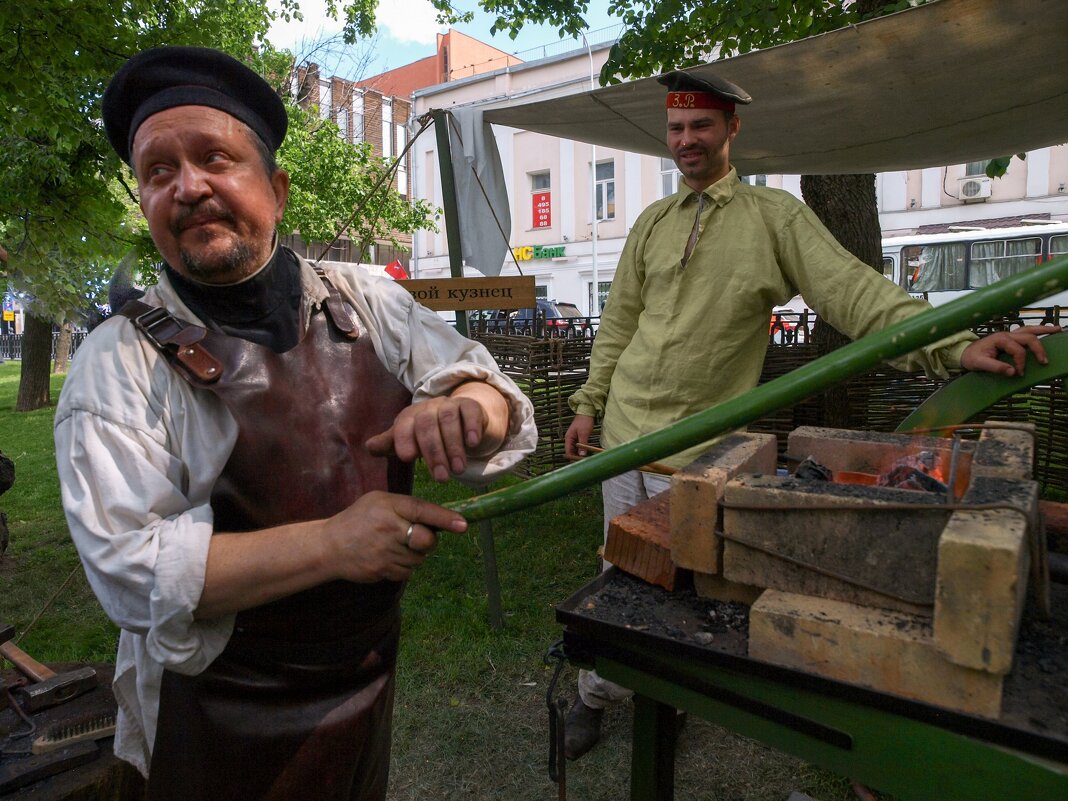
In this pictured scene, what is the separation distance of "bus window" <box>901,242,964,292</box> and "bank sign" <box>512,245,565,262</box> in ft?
42.9

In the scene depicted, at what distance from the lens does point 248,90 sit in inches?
55.2

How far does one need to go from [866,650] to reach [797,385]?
0.38 meters

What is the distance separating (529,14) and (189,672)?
7.28 metres

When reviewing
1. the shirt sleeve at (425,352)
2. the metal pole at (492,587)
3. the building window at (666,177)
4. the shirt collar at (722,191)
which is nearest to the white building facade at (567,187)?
the building window at (666,177)

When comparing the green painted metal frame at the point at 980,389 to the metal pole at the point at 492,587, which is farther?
the metal pole at the point at 492,587

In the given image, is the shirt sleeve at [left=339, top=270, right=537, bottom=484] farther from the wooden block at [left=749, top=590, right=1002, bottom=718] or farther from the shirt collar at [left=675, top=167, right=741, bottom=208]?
the shirt collar at [left=675, top=167, right=741, bottom=208]

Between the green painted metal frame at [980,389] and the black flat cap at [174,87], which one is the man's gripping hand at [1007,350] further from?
the black flat cap at [174,87]

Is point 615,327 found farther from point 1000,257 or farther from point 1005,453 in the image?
point 1000,257

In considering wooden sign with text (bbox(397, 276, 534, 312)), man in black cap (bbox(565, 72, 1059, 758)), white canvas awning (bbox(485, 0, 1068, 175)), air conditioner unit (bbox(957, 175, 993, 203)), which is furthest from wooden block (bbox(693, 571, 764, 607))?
air conditioner unit (bbox(957, 175, 993, 203))

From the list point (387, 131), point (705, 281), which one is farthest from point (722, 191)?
point (387, 131)

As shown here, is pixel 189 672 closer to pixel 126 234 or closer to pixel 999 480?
pixel 999 480

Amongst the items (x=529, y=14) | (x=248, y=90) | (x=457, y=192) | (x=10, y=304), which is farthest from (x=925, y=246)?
(x=10, y=304)

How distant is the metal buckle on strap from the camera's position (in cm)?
123

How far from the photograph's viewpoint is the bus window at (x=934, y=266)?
1442cm
